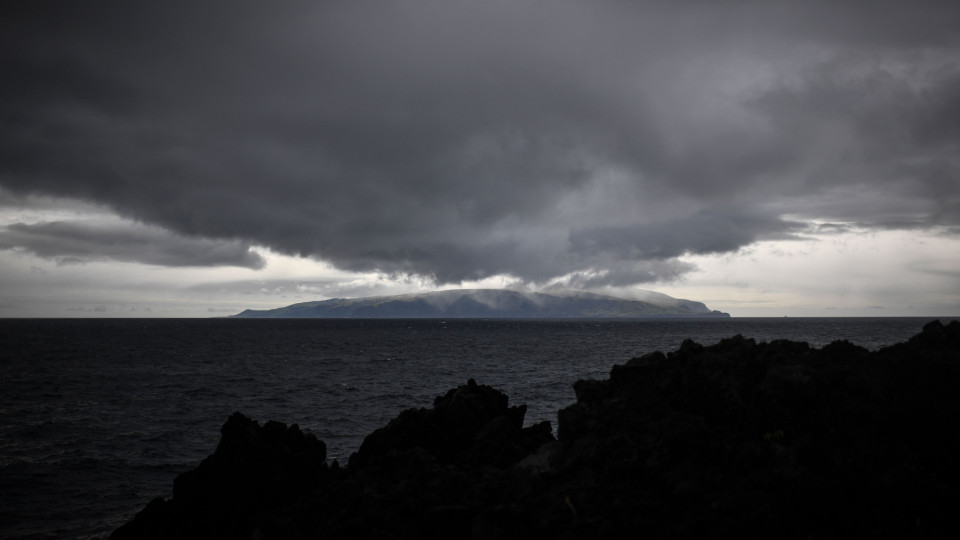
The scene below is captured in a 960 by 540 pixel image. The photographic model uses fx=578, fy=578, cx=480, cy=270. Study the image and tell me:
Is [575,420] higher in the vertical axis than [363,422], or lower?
higher

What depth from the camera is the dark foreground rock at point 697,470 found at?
1329 centimetres

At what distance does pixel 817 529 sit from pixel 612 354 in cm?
10705

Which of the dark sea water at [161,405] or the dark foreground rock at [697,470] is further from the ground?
the dark foreground rock at [697,470]

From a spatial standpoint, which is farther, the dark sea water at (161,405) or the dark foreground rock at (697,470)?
the dark sea water at (161,405)

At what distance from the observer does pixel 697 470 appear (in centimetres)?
1516

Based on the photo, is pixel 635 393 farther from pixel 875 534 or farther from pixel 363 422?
pixel 363 422

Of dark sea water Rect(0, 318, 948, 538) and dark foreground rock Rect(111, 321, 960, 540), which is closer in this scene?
dark foreground rock Rect(111, 321, 960, 540)

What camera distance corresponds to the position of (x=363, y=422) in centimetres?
4838

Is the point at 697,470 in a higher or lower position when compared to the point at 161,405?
higher

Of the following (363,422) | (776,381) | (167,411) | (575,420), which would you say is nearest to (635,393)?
(575,420)

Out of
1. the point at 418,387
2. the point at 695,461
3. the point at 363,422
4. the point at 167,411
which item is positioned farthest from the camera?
the point at 418,387

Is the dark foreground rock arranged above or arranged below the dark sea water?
above

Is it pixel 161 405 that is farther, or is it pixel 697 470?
pixel 161 405

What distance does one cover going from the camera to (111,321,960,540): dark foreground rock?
43.6ft
